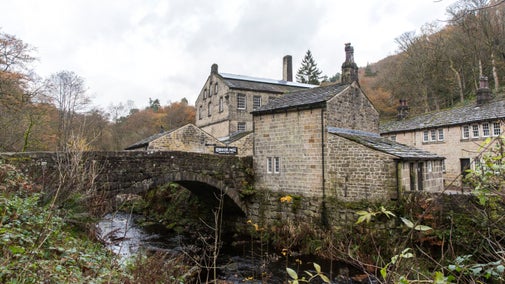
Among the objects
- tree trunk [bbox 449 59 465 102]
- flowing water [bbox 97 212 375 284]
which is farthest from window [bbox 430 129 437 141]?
flowing water [bbox 97 212 375 284]

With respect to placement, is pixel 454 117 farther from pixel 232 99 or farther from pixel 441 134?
pixel 232 99

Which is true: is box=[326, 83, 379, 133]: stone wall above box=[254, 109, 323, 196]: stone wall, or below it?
above

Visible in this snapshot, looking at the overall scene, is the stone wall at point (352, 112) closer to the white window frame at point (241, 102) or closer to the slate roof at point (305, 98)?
the slate roof at point (305, 98)

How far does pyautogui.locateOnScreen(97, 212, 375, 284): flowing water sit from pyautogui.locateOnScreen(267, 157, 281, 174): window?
386cm

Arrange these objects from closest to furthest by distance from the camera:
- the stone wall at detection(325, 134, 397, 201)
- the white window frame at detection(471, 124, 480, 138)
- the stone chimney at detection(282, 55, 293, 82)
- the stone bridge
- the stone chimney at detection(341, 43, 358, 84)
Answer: the stone bridge
the stone wall at detection(325, 134, 397, 201)
the stone chimney at detection(341, 43, 358, 84)
the white window frame at detection(471, 124, 480, 138)
the stone chimney at detection(282, 55, 293, 82)

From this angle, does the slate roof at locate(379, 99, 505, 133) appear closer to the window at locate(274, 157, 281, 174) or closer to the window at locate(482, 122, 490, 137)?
the window at locate(482, 122, 490, 137)

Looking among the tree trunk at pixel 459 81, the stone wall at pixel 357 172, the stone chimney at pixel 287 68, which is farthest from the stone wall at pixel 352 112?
the stone chimney at pixel 287 68

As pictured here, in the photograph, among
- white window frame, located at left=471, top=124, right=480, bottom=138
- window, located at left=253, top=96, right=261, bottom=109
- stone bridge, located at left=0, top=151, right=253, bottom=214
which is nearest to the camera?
stone bridge, located at left=0, top=151, right=253, bottom=214

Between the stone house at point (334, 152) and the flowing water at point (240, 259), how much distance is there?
3.23 m

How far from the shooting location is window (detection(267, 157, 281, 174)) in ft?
51.3

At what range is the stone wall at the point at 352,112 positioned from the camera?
1396cm

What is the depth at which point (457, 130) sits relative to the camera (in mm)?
22344

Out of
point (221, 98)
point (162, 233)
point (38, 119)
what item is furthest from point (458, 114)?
point (38, 119)

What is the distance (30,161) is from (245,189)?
32.1 feet
